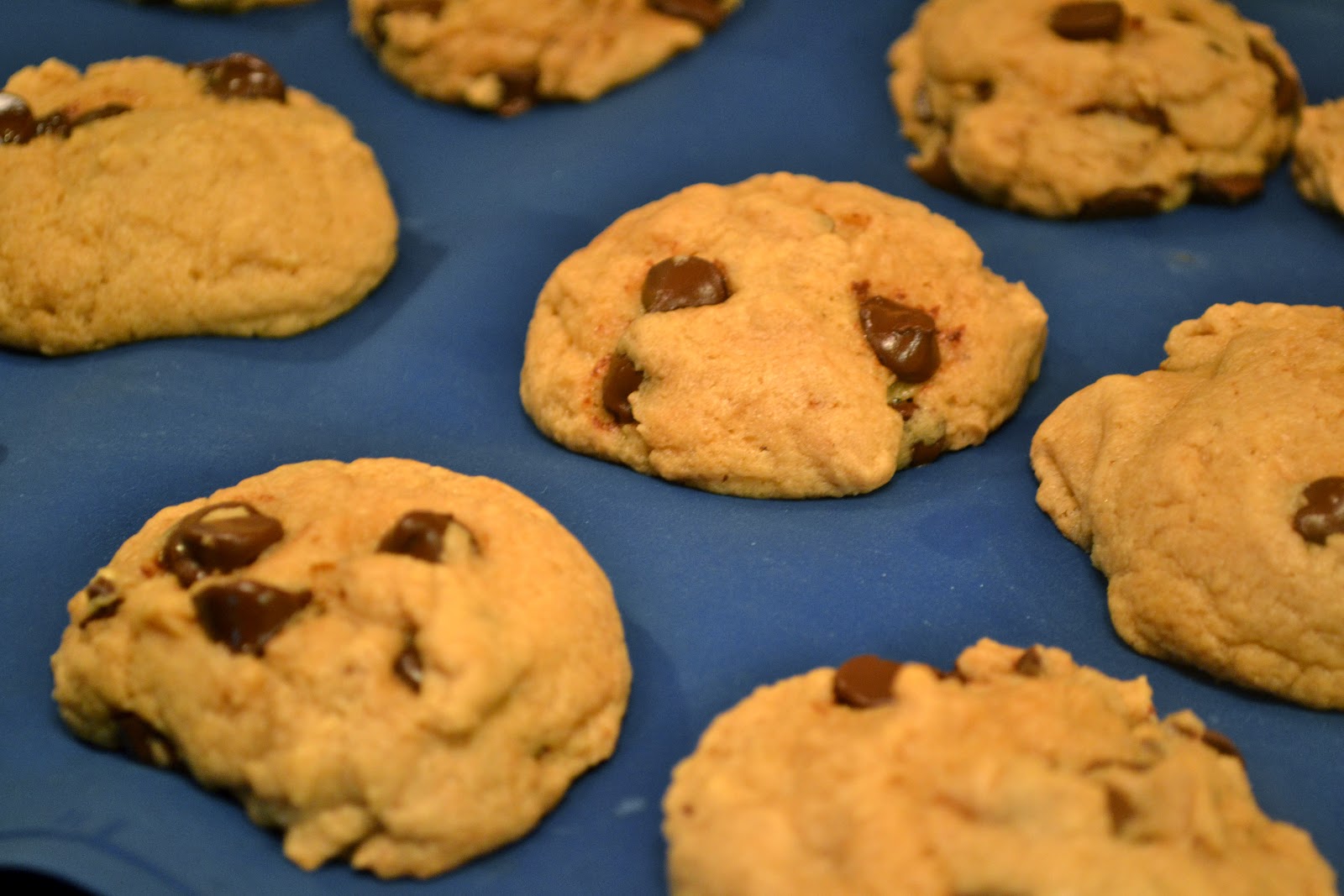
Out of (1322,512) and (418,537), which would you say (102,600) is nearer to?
(418,537)

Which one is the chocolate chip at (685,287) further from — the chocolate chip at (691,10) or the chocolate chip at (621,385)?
the chocolate chip at (691,10)

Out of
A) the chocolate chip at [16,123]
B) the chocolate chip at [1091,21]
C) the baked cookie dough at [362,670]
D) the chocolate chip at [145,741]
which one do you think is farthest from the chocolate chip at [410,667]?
the chocolate chip at [1091,21]

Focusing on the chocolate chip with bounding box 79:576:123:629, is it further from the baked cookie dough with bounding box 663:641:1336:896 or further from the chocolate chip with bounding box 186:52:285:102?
the chocolate chip with bounding box 186:52:285:102

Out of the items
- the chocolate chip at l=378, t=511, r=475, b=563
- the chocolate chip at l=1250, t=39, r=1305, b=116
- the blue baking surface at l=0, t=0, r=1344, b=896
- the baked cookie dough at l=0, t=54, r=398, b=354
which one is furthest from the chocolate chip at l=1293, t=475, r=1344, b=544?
the baked cookie dough at l=0, t=54, r=398, b=354

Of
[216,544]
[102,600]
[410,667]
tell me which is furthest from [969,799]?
[102,600]

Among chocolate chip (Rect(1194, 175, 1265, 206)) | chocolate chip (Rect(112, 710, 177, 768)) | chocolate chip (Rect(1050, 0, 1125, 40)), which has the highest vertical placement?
chocolate chip (Rect(1050, 0, 1125, 40))
